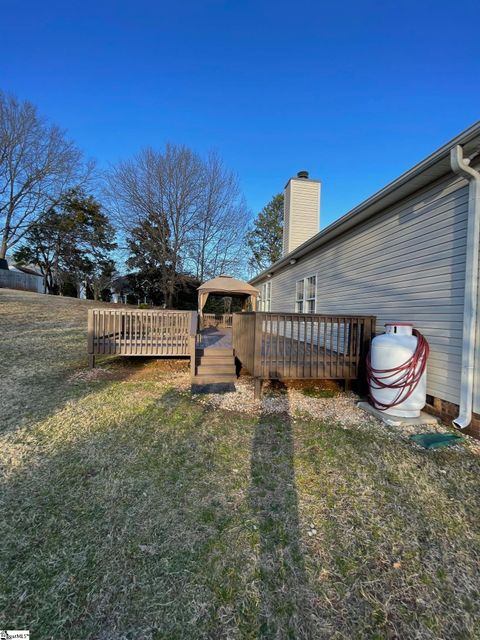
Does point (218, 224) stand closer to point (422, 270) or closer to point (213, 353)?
point (213, 353)

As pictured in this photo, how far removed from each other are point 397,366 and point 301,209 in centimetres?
882

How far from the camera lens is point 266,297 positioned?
14.2m

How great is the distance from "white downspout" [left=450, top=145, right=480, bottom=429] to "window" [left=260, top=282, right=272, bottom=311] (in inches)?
393

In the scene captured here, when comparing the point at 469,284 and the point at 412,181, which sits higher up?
the point at 412,181

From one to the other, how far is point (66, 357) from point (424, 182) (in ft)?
26.7

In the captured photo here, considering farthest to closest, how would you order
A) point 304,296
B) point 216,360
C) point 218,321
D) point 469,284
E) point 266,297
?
point 218,321, point 266,297, point 304,296, point 216,360, point 469,284

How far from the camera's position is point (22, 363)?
650cm

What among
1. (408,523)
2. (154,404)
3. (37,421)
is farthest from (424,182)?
(37,421)

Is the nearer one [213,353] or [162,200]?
[213,353]

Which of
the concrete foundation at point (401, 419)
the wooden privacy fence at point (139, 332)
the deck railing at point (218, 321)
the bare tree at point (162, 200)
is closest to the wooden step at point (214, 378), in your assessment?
the wooden privacy fence at point (139, 332)

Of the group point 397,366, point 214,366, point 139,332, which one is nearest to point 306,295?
point 214,366

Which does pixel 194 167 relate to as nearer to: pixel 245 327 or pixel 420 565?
pixel 245 327

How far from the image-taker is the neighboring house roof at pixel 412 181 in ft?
10.9

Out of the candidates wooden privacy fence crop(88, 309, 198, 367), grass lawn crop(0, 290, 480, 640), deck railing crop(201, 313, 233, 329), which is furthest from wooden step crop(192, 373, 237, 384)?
deck railing crop(201, 313, 233, 329)
